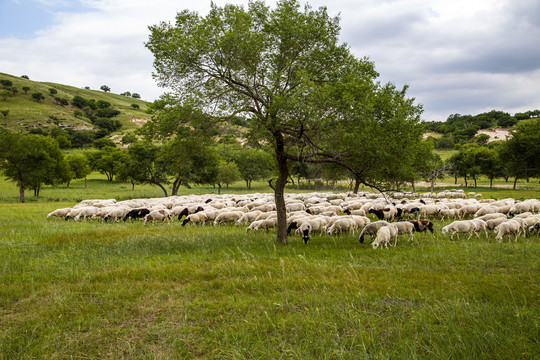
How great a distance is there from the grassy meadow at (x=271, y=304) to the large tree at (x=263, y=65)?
4.42 meters

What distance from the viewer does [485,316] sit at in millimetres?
5031

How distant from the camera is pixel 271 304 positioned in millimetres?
6062

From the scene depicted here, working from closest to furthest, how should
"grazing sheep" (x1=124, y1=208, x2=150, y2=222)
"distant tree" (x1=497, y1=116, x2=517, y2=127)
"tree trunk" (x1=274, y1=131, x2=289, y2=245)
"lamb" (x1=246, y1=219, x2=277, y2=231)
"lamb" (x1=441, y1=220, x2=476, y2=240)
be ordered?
"tree trunk" (x1=274, y1=131, x2=289, y2=245) < "lamb" (x1=441, y1=220, x2=476, y2=240) < "lamb" (x1=246, y1=219, x2=277, y2=231) < "grazing sheep" (x1=124, y1=208, x2=150, y2=222) < "distant tree" (x1=497, y1=116, x2=517, y2=127)

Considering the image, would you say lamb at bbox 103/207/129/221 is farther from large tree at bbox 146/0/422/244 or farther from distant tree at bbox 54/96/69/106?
distant tree at bbox 54/96/69/106

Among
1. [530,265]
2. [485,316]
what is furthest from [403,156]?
[485,316]

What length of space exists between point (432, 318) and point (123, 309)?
5886 millimetres

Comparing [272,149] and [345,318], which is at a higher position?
[272,149]

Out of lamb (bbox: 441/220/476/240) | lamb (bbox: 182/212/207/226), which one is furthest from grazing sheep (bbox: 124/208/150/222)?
lamb (bbox: 441/220/476/240)

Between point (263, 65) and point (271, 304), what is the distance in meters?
9.25

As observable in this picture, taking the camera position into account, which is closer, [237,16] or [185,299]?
[185,299]

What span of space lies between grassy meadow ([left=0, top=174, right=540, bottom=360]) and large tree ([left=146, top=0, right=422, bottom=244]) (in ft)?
14.5

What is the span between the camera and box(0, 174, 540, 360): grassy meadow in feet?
14.5

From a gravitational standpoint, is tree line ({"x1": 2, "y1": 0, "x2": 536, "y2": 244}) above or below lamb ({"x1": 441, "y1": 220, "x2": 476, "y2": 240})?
above

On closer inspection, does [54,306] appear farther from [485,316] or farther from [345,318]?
[485,316]
